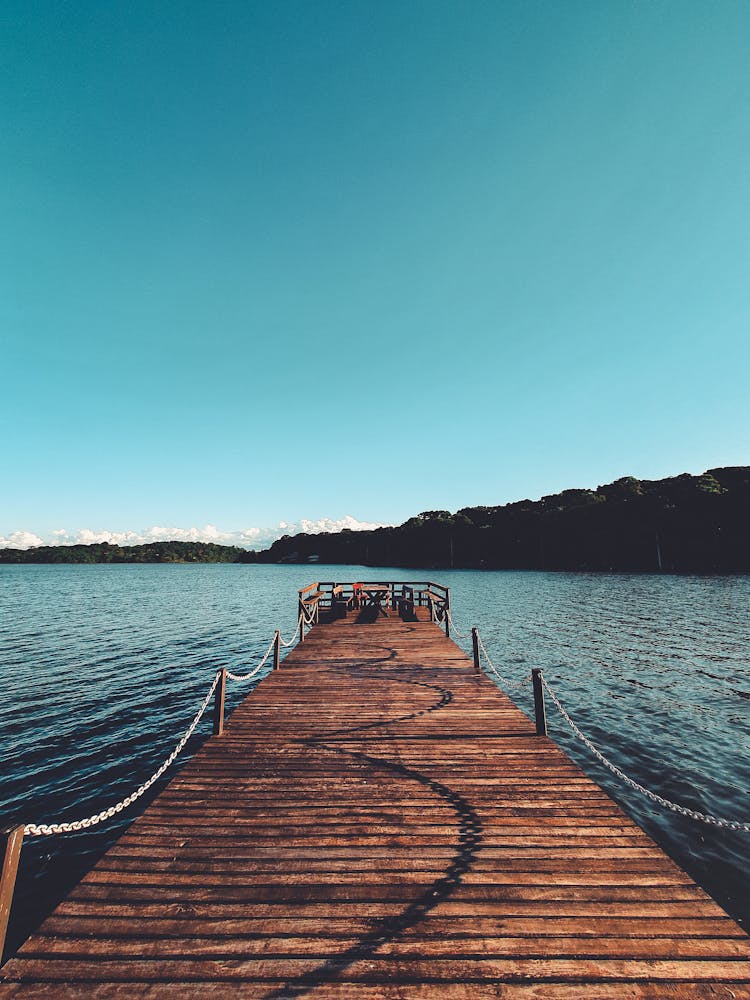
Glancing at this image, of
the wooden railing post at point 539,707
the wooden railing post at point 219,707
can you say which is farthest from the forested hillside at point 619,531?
the wooden railing post at point 219,707

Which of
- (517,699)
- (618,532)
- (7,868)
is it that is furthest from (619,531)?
(7,868)

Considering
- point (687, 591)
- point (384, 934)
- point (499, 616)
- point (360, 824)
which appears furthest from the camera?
point (687, 591)

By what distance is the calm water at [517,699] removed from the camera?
291 inches

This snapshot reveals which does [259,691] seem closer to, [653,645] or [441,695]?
[441,695]

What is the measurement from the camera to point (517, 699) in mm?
13859

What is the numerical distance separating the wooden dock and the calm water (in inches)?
120

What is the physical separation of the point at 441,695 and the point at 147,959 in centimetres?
728

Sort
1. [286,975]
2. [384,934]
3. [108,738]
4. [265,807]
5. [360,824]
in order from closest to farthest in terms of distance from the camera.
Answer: [286,975]
[384,934]
[360,824]
[265,807]
[108,738]

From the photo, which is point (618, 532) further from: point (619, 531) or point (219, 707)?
point (219, 707)

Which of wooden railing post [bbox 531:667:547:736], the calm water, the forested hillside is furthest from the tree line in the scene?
wooden railing post [bbox 531:667:547:736]

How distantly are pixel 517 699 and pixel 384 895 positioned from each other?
11.4 metres

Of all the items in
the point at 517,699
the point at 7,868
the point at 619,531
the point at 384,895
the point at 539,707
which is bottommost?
the point at 517,699

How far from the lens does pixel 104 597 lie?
46219 millimetres

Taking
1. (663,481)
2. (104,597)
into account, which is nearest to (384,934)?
(104,597)
